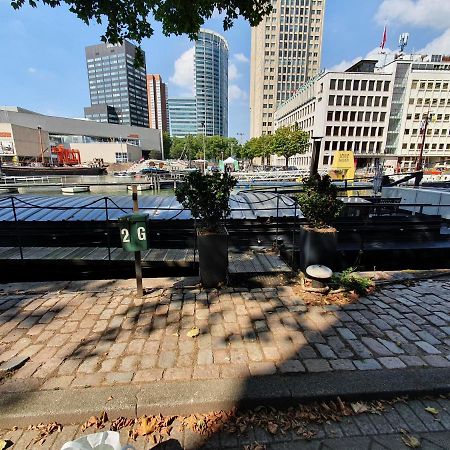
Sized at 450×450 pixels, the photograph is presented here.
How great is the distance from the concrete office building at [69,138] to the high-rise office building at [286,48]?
4703 centimetres

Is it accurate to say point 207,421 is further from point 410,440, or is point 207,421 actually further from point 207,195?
point 207,195

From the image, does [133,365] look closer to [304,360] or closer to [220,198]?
[304,360]

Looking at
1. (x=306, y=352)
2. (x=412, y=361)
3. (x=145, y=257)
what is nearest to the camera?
(x=412, y=361)

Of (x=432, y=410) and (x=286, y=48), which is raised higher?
(x=286, y=48)

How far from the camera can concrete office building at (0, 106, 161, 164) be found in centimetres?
6153

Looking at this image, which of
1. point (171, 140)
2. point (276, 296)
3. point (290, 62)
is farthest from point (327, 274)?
point (171, 140)

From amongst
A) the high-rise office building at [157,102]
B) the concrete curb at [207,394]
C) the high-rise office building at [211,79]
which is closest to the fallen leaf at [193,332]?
the concrete curb at [207,394]

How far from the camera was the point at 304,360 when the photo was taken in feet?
9.00

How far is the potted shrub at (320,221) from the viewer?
14.7ft

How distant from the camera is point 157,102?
15438cm

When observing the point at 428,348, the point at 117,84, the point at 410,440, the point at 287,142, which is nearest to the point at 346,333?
the point at 428,348

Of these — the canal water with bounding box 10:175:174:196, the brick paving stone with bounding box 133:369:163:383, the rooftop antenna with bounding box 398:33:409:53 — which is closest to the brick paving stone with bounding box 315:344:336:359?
the brick paving stone with bounding box 133:369:163:383

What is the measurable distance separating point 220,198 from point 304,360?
259 cm

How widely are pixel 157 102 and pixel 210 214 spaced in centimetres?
17110
